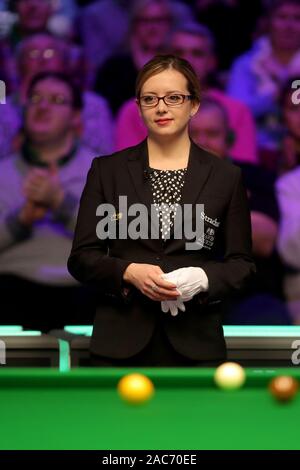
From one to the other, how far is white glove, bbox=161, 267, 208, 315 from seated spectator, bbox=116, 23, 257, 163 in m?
2.05

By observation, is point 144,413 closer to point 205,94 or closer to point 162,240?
point 162,240

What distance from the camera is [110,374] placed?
8.75 ft

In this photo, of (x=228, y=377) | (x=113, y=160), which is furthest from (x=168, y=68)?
(x=228, y=377)

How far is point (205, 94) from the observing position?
511cm

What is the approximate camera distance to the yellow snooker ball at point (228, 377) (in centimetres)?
256

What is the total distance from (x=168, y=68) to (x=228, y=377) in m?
1.20

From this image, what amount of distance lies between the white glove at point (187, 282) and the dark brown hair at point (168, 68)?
622mm

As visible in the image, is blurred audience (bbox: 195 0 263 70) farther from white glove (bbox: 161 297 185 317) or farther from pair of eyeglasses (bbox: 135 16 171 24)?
white glove (bbox: 161 297 185 317)

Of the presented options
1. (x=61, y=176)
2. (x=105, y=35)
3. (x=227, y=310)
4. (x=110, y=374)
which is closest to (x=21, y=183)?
(x=61, y=176)

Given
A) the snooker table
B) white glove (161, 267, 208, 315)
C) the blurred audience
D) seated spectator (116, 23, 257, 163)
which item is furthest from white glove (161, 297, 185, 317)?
the blurred audience

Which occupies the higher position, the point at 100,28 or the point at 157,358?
the point at 100,28

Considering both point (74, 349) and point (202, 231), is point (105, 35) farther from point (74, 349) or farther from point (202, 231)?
point (202, 231)

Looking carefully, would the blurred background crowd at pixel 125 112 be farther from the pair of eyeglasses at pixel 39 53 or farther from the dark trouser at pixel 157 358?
the dark trouser at pixel 157 358

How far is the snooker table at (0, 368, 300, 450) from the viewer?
2387mm
